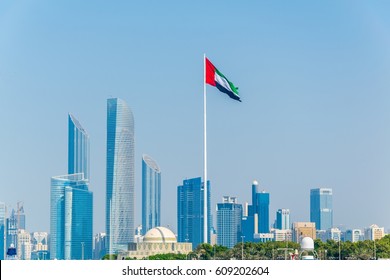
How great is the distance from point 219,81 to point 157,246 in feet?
216

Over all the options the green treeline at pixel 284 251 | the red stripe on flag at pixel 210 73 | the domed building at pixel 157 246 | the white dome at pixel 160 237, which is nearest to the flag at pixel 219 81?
the red stripe on flag at pixel 210 73

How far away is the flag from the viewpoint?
8462 centimetres

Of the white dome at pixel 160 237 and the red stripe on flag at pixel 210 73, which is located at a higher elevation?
the red stripe on flag at pixel 210 73

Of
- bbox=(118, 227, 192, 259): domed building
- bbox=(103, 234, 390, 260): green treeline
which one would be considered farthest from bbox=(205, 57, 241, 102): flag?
bbox=(118, 227, 192, 259): domed building

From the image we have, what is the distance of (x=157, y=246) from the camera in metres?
149

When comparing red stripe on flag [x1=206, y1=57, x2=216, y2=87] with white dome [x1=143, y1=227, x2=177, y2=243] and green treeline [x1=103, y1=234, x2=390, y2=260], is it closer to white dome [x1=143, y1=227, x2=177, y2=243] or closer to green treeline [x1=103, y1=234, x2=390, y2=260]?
green treeline [x1=103, y1=234, x2=390, y2=260]

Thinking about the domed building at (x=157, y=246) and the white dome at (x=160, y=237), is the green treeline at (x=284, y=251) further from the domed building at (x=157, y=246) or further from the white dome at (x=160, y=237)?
the white dome at (x=160, y=237)

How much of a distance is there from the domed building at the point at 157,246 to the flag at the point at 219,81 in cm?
5869

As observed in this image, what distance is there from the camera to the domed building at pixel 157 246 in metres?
147

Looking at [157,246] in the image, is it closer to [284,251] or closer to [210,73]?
[284,251]
